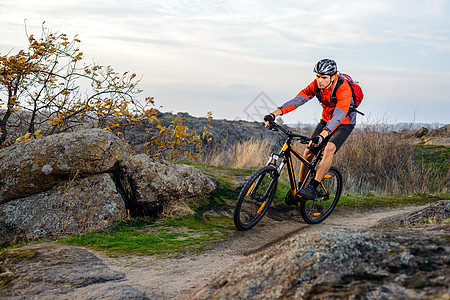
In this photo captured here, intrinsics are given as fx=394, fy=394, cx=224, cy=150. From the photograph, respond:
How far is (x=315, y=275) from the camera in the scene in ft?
7.36

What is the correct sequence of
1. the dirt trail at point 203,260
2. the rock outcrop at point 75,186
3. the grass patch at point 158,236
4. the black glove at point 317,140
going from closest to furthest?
the dirt trail at point 203,260
the grass patch at point 158,236
the black glove at point 317,140
the rock outcrop at point 75,186

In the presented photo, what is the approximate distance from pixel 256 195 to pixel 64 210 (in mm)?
2900

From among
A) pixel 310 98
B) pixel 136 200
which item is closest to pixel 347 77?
pixel 310 98

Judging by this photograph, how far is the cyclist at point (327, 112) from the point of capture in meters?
6.16

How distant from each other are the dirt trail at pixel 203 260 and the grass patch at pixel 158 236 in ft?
0.92

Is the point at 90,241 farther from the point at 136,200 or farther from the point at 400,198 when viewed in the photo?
the point at 400,198

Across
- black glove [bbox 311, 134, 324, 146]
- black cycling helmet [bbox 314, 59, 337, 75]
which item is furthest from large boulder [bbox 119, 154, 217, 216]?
black cycling helmet [bbox 314, 59, 337, 75]

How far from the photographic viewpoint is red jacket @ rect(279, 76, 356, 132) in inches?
243

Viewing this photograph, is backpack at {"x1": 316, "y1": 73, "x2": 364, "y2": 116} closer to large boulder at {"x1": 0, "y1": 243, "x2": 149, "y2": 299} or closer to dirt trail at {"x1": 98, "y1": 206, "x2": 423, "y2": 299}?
dirt trail at {"x1": 98, "y1": 206, "x2": 423, "y2": 299}

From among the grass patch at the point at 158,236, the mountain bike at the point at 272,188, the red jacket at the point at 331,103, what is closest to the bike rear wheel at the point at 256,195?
the mountain bike at the point at 272,188

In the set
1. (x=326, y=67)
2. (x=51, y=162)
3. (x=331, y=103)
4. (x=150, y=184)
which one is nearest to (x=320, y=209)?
(x=331, y=103)

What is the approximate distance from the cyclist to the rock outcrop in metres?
2.28

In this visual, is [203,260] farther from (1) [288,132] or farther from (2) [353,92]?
(2) [353,92]

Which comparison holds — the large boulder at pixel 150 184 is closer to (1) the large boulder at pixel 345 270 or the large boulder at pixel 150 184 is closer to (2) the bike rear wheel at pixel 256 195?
(2) the bike rear wheel at pixel 256 195
